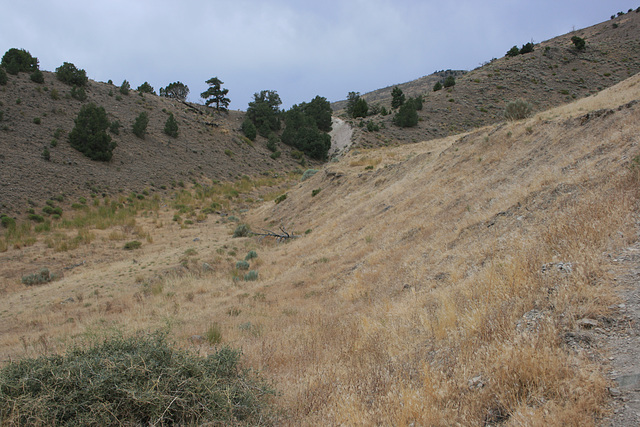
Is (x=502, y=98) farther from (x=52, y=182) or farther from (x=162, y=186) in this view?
(x=52, y=182)

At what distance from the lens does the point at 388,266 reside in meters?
8.63

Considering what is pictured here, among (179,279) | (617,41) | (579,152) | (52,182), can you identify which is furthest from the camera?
(617,41)

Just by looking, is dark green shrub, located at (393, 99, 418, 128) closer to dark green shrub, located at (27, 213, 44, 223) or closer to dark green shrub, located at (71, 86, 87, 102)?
dark green shrub, located at (71, 86, 87, 102)

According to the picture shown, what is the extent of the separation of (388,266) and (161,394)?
639 cm

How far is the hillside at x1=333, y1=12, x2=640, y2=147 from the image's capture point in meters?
45.7

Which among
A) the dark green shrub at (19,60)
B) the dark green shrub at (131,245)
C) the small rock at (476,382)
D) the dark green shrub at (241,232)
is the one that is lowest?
the dark green shrub at (241,232)

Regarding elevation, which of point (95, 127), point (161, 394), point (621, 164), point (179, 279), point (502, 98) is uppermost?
point (95, 127)

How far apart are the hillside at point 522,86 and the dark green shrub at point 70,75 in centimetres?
3781

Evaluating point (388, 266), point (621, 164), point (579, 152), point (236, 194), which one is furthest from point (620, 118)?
point (236, 194)

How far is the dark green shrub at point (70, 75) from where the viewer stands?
42719 millimetres

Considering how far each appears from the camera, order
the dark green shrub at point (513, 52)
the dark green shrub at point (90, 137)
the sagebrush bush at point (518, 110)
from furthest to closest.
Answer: the dark green shrub at point (513, 52), the dark green shrub at point (90, 137), the sagebrush bush at point (518, 110)

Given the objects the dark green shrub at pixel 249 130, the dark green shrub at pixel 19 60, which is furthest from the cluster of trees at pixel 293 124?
the dark green shrub at pixel 19 60

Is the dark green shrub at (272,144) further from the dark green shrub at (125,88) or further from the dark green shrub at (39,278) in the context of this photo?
A: the dark green shrub at (39,278)

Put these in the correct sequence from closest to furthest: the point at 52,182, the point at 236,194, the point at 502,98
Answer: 1. the point at 52,182
2. the point at 236,194
3. the point at 502,98
